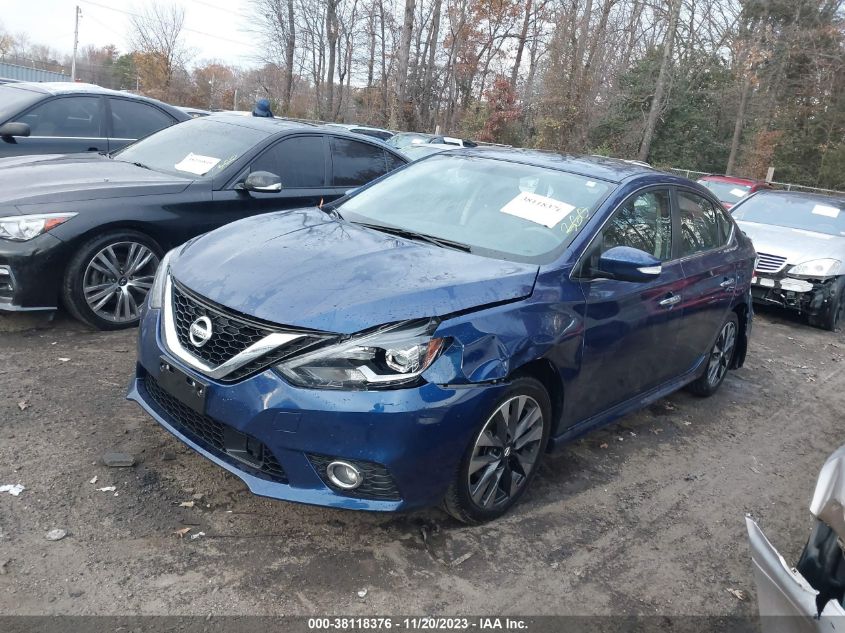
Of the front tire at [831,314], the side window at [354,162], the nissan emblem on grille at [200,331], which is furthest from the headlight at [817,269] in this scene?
the nissan emblem on grille at [200,331]

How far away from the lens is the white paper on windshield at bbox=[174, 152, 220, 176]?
18.4 ft

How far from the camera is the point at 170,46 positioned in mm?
47750

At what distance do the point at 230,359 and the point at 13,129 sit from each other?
193 inches

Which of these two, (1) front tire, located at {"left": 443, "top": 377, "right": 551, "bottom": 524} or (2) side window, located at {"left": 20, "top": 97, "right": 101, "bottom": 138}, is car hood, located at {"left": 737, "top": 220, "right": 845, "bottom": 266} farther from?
(2) side window, located at {"left": 20, "top": 97, "right": 101, "bottom": 138}

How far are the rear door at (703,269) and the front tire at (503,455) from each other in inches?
61.6

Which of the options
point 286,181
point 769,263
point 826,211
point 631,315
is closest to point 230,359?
point 631,315

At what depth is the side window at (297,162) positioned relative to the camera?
584 centimetres

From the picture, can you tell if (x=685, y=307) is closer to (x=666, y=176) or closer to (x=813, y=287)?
(x=666, y=176)

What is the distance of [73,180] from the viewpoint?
16.5ft

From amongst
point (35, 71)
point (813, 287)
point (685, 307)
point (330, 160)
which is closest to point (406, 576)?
point (685, 307)

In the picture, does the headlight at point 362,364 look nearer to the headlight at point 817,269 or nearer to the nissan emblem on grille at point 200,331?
the nissan emblem on grille at point 200,331

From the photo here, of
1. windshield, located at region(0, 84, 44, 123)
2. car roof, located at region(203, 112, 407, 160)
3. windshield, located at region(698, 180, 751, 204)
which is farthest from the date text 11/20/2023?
windshield, located at region(698, 180, 751, 204)

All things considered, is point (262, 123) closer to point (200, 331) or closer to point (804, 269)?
point (200, 331)

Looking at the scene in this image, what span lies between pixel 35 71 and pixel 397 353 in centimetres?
3883
